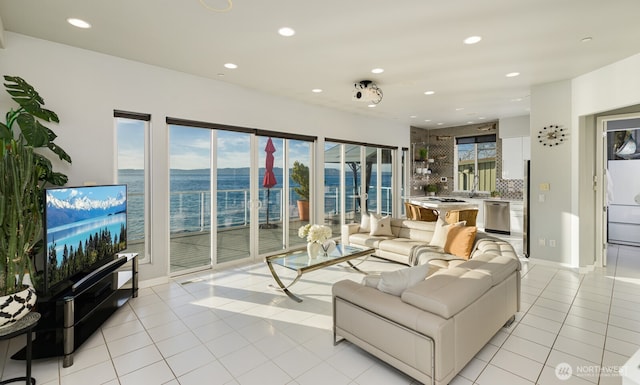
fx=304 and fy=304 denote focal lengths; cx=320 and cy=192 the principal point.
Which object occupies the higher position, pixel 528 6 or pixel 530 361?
pixel 528 6

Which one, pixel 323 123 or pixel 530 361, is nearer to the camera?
pixel 530 361

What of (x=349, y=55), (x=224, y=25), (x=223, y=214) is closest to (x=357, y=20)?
(x=349, y=55)

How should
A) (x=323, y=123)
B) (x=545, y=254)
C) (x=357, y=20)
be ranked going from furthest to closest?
(x=323, y=123)
(x=545, y=254)
(x=357, y=20)

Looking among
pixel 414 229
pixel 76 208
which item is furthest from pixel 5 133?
pixel 414 229

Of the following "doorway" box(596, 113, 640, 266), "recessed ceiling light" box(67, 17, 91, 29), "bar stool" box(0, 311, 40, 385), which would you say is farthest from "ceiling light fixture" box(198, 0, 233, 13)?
"doorway" box(596, 113, 640, 266)

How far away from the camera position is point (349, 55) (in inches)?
147

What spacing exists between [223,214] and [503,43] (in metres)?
4.57

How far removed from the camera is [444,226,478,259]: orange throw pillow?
13.2 feet

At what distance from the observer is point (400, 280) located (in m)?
2.33

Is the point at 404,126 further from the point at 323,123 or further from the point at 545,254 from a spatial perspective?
the point at 545,254

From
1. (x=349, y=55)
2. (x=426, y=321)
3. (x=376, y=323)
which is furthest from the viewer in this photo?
(x=349, y=55)

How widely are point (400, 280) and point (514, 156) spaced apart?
281 inches

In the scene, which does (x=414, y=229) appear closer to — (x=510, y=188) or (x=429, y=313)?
(x=429, y=313)

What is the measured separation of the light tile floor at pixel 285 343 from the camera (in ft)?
7.40
